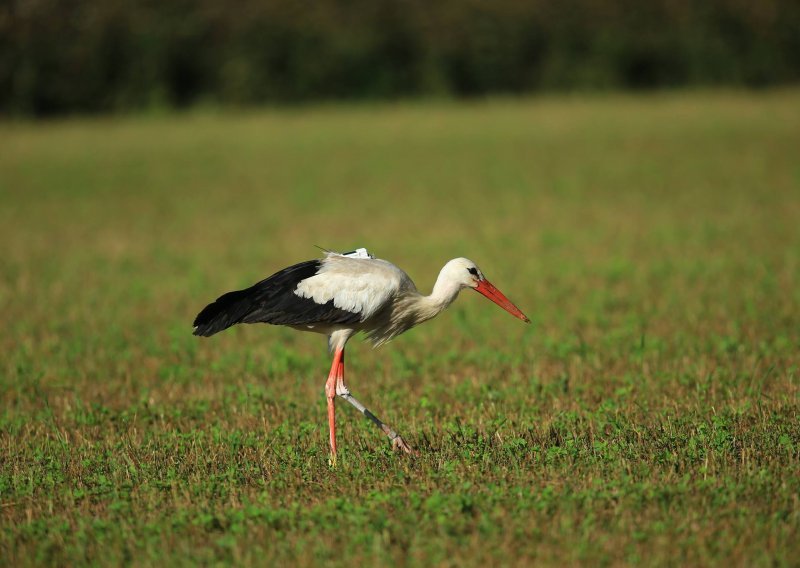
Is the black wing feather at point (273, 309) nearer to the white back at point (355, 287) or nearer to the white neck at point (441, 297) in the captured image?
the white back at point (355, 287)

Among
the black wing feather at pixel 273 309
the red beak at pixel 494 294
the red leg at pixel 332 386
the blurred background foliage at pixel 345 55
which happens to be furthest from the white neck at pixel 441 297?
the blurred background foliage at pixel 345 55

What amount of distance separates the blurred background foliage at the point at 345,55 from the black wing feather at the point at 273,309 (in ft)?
114

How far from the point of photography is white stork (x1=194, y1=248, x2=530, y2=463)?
6.86 meters

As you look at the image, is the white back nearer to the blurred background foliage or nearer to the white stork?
the white stork

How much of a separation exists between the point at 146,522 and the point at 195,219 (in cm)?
1467

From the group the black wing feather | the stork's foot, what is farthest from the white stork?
the stork's foot

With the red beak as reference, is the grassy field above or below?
below

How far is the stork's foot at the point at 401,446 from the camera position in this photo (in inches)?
251

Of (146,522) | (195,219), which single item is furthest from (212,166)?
(146,522)

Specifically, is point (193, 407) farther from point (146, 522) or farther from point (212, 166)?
point (212, 166)

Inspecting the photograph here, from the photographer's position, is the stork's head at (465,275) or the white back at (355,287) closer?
the white back at (355,287)

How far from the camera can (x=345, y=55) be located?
42531mm

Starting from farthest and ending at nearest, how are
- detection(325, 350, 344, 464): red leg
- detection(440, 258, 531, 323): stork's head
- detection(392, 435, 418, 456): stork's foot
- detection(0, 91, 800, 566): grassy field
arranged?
detection(440, 258, 531, 323): stork's head
detection(325, 350, 344, 464): red leg
detection(392, 435, 418, 456): stork's foot
detection(0, 91, 800, 566): grassy field

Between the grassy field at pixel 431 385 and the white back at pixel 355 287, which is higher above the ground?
the white back at pixel 355 287
